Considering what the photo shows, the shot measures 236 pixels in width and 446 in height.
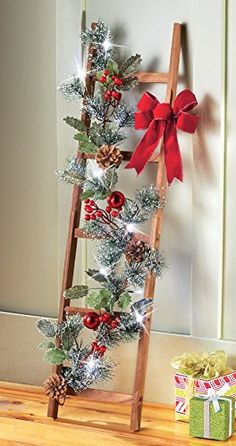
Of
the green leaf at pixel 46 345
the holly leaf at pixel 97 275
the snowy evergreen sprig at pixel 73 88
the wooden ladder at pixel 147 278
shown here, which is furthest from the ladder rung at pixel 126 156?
the green leaf at pixel 46 345

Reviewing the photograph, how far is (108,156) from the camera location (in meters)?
3.48

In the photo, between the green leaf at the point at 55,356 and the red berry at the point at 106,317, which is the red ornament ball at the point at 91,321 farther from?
the green leaf at the point at 55,356

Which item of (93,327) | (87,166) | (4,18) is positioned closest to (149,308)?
(93,327)

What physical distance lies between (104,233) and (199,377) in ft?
2.00

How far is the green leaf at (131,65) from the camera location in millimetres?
3576

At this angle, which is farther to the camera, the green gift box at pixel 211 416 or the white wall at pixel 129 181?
the white wall at pixel 129 181

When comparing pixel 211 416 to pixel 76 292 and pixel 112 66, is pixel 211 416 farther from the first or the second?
pixel 112 66

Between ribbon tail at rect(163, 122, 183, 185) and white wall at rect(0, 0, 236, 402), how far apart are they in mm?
122

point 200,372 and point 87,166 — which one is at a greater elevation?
point 87,166

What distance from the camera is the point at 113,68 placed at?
3553 mm

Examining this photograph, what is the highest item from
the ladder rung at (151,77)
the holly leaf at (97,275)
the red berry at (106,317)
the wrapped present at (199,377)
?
the ladder rung at (151,77)

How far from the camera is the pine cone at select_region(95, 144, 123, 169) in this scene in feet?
11.4

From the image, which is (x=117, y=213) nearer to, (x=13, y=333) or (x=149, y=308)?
(x=149, y=308)

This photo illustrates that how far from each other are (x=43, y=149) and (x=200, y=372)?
1082 mm
